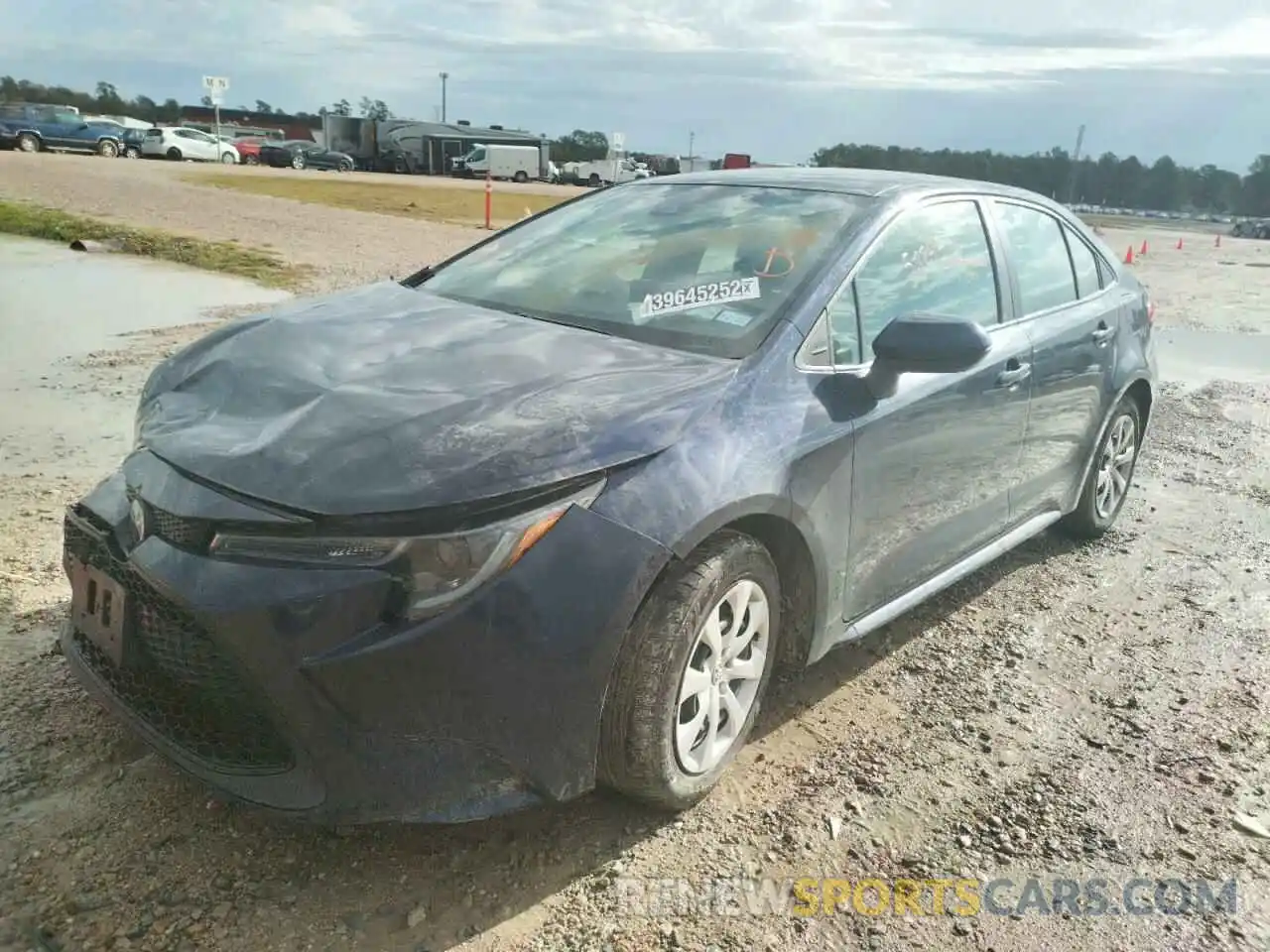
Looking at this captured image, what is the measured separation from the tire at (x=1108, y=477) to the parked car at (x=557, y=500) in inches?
45.3

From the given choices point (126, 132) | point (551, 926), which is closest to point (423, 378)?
point (551, 926)

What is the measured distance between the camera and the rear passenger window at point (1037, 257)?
4.17m

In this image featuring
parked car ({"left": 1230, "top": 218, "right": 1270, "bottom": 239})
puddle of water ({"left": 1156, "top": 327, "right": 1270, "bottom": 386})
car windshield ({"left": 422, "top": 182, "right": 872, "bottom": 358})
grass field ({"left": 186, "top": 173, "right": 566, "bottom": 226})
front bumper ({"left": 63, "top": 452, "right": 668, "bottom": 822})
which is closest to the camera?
front bumper ({"left": 63, "top": 452, "right": 668, "bottom": 822})

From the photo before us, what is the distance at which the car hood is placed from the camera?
229cm

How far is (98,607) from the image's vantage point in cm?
254

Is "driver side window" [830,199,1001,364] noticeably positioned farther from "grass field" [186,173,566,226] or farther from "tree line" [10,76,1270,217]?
"tree line" [10,76,1270,217]

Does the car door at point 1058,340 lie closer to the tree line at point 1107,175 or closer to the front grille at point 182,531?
the front grille at point 182,531

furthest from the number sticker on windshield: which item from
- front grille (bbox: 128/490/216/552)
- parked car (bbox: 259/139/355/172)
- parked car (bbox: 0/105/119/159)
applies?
parked car (bbox: 259/139/355/172)

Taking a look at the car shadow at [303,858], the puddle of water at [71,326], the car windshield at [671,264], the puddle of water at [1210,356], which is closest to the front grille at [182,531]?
the car shadow at [303,858]

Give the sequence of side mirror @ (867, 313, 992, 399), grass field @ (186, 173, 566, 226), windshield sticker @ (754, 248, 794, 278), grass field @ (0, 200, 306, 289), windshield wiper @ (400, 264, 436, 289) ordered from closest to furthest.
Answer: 1. side mirror @ (867, 313, 992, 399)
2. windshield sticker @ (754, 248, 794, 278)
3. windshield wiper @ (400, 264, 436, 289)
4. grass field @ (0, 200, 306, 289)
5. grass field @ (186, 173, 566, 226)

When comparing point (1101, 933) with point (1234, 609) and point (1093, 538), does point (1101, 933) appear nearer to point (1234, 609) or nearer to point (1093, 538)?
point (1234, 609)

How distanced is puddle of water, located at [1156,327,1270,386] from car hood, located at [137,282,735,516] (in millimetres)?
8090

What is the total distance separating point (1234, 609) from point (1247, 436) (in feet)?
11.5

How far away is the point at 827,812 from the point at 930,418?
1.30 m
